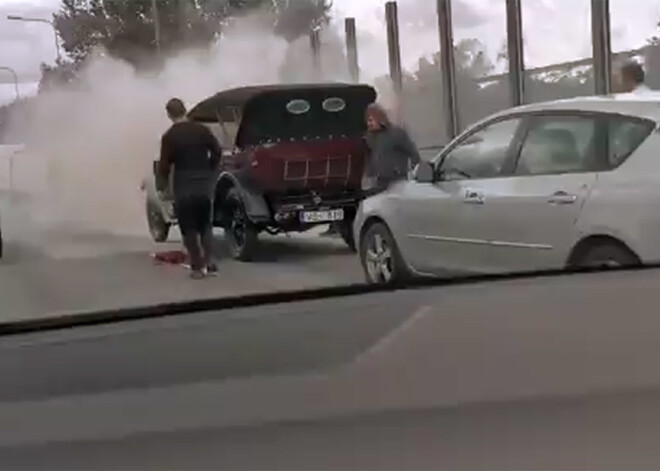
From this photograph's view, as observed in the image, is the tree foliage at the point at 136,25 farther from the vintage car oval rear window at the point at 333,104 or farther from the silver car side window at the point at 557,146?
the silver car side window at the point at 557,146

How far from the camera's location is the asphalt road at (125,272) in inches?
83.4

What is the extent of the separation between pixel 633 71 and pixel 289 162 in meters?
0.93

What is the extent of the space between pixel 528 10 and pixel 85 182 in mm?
1214

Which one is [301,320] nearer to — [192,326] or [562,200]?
[192,326]

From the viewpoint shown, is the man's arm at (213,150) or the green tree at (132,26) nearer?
the green tree at (132,26)

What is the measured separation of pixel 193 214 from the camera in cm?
232

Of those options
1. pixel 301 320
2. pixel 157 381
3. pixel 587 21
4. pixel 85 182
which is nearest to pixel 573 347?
pixel 301 320

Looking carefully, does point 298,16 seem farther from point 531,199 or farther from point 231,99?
point 531,199

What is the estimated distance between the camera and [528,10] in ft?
8.02

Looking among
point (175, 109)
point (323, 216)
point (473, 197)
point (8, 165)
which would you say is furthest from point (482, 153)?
point (8, 165)

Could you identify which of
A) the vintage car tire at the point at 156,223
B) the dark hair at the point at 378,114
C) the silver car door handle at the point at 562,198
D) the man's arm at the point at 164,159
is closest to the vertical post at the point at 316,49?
the dark hair at the point at 378,114

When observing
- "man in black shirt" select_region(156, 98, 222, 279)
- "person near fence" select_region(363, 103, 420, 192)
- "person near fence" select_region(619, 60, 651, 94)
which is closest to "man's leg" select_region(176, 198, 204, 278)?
"man in black shirt" select_region(156, 98, 222, 279)

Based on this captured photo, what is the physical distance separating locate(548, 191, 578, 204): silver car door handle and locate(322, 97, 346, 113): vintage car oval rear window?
586 mm

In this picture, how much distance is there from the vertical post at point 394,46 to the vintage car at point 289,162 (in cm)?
7
